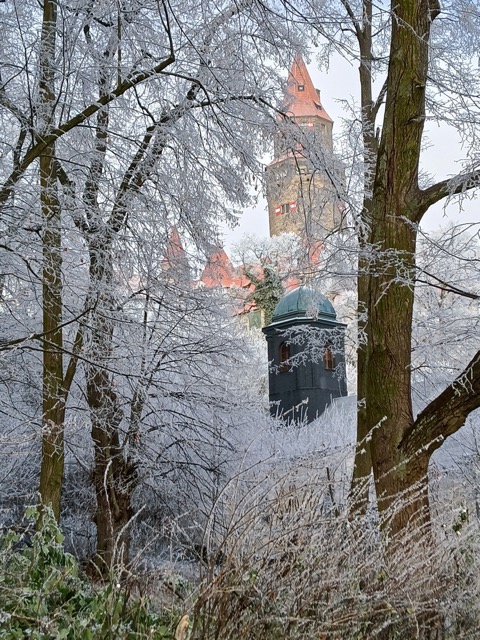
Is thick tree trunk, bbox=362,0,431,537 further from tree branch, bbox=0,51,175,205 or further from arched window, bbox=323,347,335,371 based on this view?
arched window, bbox=323,347,335,371

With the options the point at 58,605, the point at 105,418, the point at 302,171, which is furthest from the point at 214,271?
the point at 58,605

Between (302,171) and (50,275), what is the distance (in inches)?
108

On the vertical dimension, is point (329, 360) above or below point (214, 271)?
below

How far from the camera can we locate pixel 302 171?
7.54m

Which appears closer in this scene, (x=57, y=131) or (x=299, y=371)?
(x=57, y=131)

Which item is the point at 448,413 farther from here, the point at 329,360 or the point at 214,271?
the point at 329,360

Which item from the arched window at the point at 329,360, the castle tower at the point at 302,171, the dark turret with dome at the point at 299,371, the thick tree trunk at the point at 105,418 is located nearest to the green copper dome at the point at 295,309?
the dark turret with dome at the point at 299,371

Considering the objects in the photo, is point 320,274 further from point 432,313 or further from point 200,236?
point 432,313

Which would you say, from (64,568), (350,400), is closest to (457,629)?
(64,568)

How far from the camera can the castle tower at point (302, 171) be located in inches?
270

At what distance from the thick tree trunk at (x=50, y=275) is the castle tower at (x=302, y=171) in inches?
81.6

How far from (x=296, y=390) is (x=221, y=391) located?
22.9 ft

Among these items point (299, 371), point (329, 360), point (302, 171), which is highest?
point (302, 171)

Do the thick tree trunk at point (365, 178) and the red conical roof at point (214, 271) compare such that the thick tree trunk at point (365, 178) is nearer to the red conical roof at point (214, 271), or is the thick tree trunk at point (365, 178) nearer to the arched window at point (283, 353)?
the red conical roof at point (214, 271)
